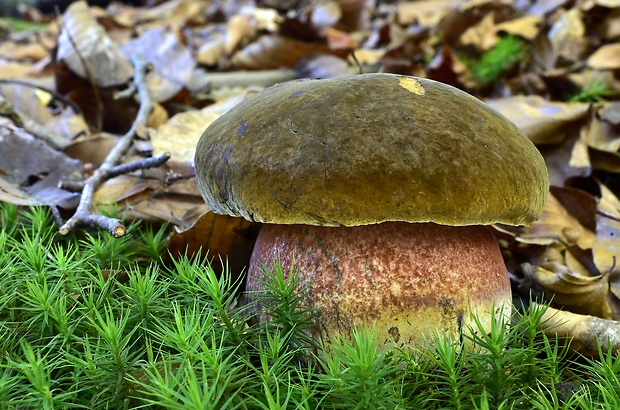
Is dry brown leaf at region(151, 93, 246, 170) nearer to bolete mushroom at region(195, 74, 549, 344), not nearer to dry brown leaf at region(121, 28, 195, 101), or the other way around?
dry brown leaf at region(121, 28, 195, 101)

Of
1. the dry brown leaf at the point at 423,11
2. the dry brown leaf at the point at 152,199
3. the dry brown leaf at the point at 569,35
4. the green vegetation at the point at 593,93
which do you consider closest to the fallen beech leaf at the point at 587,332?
the dry brown leaf at the point at 152,199

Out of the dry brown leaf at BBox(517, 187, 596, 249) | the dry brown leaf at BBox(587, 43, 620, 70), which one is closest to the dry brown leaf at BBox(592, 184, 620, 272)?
the dry brown leaf at BBox(517, 187, 596, 249)

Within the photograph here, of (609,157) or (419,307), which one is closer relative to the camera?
(419,307)

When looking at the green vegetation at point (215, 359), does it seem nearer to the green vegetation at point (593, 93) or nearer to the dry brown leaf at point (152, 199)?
the dry brown leaf at point (152, 199)

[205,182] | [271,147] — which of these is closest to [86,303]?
[205,182]

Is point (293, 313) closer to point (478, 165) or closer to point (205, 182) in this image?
point (205, 182)

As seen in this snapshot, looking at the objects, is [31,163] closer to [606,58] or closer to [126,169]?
[126,169]
